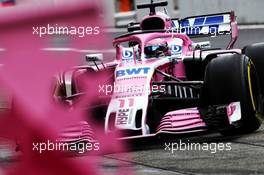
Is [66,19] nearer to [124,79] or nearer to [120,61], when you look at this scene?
[124,79]

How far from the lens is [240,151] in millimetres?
5402

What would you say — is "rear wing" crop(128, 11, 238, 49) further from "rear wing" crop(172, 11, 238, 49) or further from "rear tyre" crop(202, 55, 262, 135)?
"rear tyre" crop(202, 55, 262, 135)

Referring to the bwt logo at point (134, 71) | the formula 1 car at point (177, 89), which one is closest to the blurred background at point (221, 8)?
the formula 1 car at point (177, 89)

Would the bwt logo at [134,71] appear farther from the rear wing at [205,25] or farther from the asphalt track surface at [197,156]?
the rear wing at [205,25]

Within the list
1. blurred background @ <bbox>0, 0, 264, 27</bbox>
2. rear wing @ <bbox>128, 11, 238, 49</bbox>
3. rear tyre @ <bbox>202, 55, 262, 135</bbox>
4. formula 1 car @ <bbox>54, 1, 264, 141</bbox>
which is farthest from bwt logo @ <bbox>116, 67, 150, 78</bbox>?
blurred background @ <bbox>0, 0, 264, 27</bbox>

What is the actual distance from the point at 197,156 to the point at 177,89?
5.72 feet

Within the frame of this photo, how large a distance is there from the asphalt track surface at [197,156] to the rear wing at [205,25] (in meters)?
2.03

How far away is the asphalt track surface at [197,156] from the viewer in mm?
4664

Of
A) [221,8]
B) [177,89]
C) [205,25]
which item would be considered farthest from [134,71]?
[221,8]

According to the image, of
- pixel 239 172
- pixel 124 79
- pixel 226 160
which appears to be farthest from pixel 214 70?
pixel 239 172

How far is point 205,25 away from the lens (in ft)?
28.0

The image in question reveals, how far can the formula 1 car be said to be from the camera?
233 inches

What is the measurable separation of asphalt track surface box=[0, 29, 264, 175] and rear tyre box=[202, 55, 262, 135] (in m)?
0.14

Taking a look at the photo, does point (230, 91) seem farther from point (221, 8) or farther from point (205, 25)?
point (221, 8)
